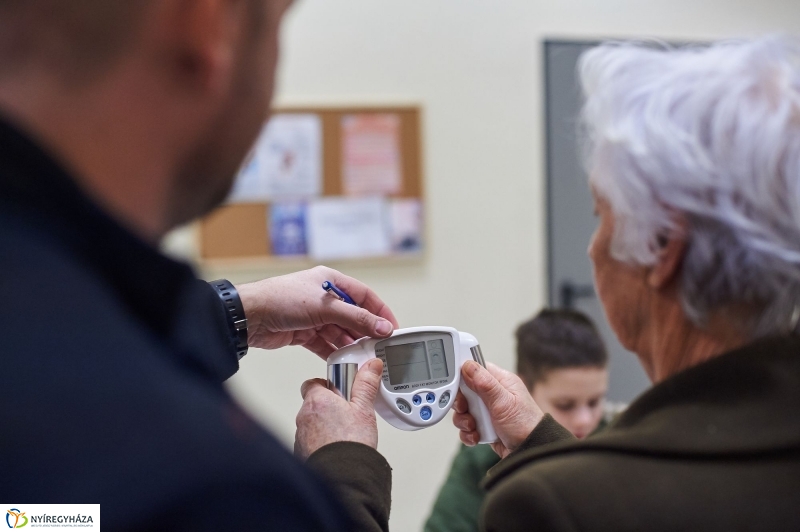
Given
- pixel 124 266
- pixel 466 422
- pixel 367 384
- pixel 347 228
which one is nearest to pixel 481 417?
pixel 466 422

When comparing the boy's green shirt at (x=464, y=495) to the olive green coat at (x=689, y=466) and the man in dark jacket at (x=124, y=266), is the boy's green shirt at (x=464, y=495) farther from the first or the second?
the man in dark jacket at (x=124, y=266)

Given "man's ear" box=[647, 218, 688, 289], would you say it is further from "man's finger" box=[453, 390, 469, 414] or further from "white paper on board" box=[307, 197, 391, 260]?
"white paper on board" box=[307, 197, 391, 260]

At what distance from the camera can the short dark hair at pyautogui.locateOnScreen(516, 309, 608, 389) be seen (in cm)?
173

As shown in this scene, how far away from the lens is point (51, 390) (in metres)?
0.38

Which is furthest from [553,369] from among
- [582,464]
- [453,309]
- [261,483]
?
[261,483]

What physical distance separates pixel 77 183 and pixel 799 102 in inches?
24.7

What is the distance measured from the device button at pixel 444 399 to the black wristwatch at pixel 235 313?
29cm

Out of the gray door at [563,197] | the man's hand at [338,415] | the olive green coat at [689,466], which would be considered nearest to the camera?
the olive green coat at [689,466]

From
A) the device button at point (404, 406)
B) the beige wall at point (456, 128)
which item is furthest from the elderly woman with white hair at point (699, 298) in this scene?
the beige wall at point (456, 128)

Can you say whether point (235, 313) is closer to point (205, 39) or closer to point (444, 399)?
point (444, 399)

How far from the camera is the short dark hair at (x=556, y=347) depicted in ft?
5.67

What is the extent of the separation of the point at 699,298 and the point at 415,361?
0.44m

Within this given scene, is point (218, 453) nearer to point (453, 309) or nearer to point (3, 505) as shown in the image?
point (3, 505)

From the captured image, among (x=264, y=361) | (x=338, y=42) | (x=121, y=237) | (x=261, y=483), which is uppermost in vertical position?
(x=338, y=42)
